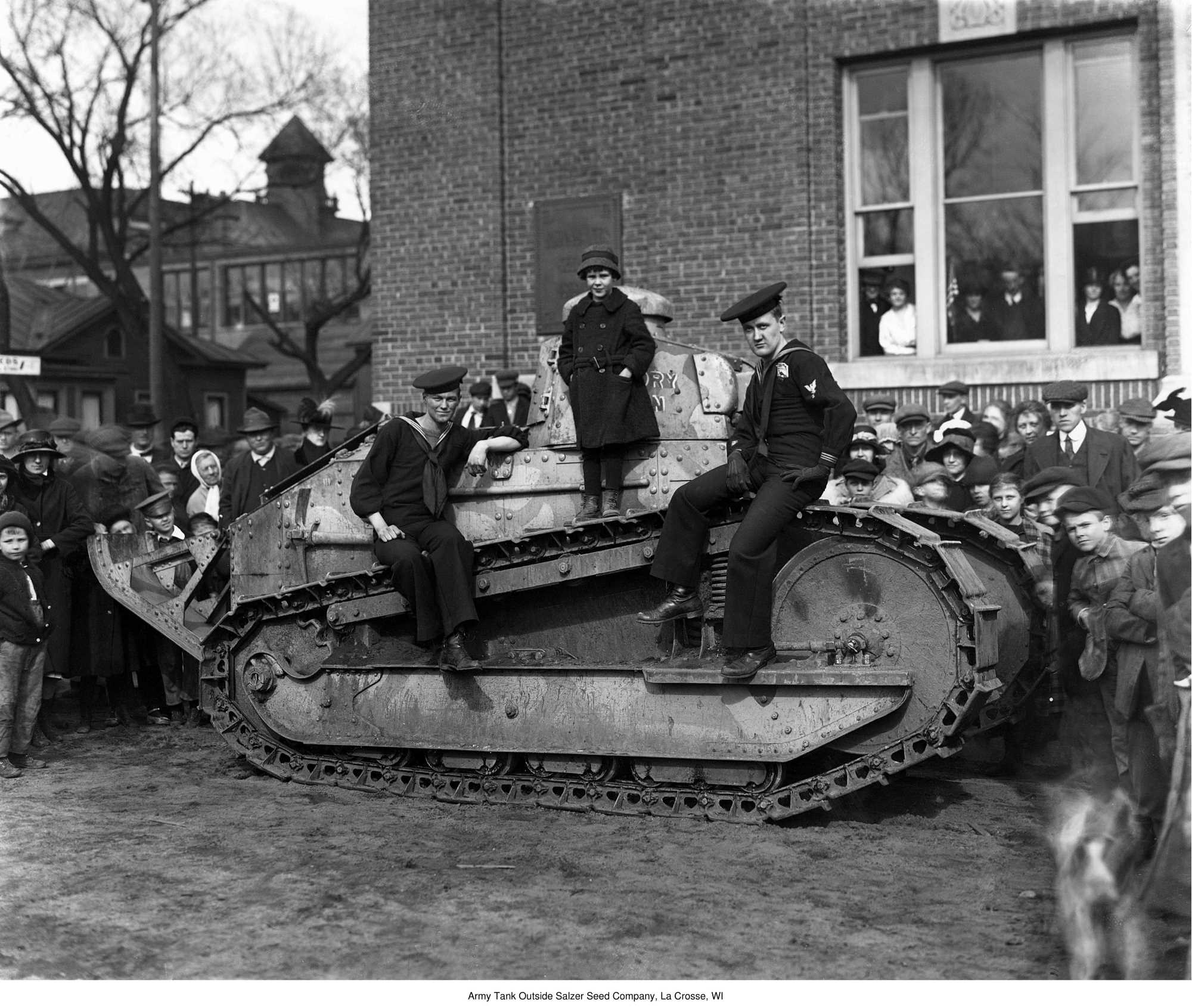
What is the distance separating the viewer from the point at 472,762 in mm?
8953

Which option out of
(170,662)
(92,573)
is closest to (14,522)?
(92,573)

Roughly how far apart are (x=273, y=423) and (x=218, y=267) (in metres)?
54.3

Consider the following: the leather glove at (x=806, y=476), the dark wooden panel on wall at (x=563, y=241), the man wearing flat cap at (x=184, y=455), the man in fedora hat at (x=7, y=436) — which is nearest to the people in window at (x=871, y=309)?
the dark wooden panel on wall at (x=563, y=241)

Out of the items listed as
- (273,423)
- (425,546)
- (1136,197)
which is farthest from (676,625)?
(1136,197)

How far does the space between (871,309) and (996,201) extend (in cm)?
148

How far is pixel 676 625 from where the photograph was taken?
28.8 ft

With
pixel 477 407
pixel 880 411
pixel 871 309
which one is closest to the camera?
pixel 880 411

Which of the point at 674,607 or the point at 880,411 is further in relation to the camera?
the point at 880,411

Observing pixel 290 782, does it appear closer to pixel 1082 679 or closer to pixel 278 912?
pixel 278 912

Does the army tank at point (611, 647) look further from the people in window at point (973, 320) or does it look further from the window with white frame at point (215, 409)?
the window with white frame at point (215, 409)

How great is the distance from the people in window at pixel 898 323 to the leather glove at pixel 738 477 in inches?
269

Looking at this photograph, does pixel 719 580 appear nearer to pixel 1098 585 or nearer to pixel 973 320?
pixel 1098 585

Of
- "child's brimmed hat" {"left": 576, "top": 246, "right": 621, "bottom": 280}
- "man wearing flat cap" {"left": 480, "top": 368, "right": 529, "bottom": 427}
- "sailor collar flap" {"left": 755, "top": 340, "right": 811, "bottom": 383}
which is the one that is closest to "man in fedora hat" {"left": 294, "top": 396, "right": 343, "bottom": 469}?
"man wearing flat cap" {"left": 480, "top": 368, "right": 529, "bottom": 427}

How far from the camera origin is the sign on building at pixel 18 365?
13219 millimetres
